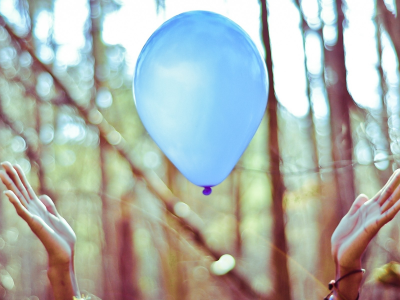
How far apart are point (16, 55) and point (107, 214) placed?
7.87 feet

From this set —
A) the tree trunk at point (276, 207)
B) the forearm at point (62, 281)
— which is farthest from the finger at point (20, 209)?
the tree trunk at point (276, 207)

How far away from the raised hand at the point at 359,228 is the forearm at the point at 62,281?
1067mm

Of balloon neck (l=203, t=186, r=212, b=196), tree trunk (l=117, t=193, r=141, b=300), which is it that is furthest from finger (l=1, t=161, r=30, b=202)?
tree trunk (l=117, t=193, r=141, b=300)

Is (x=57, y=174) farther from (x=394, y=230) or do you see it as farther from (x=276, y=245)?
(x=394, y=230)

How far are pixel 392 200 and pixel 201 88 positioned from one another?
0.78 m

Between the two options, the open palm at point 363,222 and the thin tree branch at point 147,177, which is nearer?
the open palm at point 363,222

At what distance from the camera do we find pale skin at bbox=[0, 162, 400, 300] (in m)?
1.35

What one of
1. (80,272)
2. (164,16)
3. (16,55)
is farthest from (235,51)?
(80,272)

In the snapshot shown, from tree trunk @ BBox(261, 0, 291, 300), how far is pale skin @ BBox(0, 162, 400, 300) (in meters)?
1.93

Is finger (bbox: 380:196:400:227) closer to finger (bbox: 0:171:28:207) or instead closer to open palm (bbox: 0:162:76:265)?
open palm (bbox: 0:162:76:265)

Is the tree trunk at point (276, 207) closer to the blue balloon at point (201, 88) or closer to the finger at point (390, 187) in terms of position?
the finger at point (390, 187)

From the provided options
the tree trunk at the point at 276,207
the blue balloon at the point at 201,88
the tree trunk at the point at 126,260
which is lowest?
the tree trunk at the point at 126,260

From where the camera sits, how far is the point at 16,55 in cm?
481

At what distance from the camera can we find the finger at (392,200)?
131 cm
